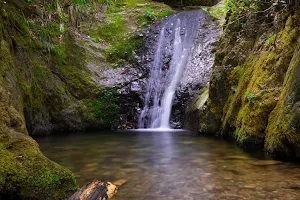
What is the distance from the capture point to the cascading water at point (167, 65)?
10.4 m

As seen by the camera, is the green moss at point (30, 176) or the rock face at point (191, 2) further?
the rock face at point (191, 2)

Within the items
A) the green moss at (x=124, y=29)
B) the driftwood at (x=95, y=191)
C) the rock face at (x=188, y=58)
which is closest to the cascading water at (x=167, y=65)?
the rock face at (x=188, y=58)

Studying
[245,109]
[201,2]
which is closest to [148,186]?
[245,109]

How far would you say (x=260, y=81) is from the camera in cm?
562

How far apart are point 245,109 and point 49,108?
5798mm

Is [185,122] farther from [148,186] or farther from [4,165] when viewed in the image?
[4,165]

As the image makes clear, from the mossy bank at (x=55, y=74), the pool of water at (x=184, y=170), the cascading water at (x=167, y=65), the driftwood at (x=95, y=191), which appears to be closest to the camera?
the driftwood at (x=95, y=191)

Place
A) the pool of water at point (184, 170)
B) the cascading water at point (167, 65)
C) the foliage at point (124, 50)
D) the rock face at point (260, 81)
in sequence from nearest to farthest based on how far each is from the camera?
the pool of water at point (184, 170), the rock face at point (260, 81), the cascading water at point (167, 65), the foliage at point (124, 50)

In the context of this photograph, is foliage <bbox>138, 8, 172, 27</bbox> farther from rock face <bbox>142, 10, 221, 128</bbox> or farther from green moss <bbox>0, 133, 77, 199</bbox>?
green moss <bbox>0, 133, 77, 199</bbox>

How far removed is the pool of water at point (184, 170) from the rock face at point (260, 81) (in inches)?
16.5

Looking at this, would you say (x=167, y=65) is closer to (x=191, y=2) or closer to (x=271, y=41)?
(x=271, y=41)

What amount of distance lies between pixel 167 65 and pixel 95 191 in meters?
9.39

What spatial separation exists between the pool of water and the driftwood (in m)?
0.10

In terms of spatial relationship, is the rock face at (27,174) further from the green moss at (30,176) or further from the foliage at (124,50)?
the foliage at (124,50)
